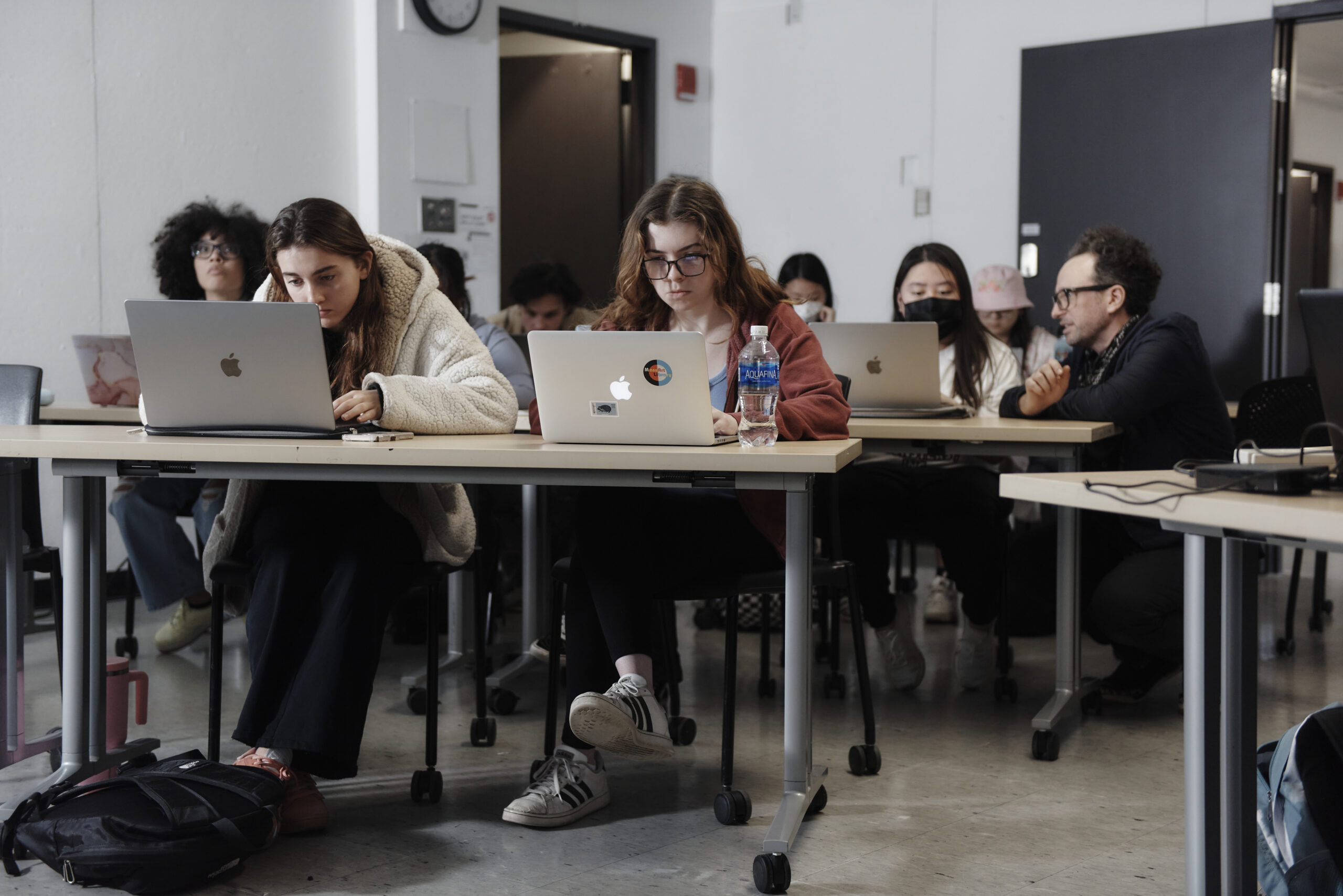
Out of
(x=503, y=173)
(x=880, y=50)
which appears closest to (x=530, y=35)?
(x=503, y=173)

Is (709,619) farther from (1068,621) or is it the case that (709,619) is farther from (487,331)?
(1068,621)

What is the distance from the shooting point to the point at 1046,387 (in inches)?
113

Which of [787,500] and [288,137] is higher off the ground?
[288,137]

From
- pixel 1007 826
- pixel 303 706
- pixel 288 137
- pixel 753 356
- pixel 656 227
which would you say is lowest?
pixel 1007 826

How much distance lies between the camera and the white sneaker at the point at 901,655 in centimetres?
304

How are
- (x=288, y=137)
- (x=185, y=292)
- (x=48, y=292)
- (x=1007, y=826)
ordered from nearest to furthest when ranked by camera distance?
(x=1007, y=826) < (x=185, y=292) < (x=48, y=292) < (x=288, y=137)

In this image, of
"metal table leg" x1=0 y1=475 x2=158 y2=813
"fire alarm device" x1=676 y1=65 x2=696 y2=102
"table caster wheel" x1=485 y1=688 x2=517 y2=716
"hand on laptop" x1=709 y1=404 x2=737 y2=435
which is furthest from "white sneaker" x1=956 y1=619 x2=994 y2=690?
"fire alarm device" x1=676 y1=65 x2=696 y2=102

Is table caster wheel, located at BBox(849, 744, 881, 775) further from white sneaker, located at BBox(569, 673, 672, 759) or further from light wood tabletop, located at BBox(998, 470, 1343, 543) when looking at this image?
light wood tabletop, located at BBox(998, 470, 1343, 543)

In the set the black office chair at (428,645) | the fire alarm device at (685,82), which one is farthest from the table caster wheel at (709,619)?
the fire alarm device at (685,82)

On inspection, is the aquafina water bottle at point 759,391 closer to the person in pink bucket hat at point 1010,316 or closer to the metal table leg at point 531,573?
the metal table leg at point 531,573

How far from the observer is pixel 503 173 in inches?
237

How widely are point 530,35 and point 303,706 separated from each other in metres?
4.76

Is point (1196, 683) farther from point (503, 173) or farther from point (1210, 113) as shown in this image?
point (503, 173)

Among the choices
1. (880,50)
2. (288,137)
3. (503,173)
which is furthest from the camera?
(503,173)
